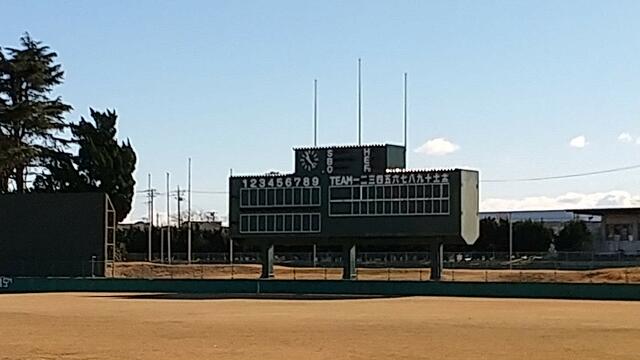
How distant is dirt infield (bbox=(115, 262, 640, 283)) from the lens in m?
74.6

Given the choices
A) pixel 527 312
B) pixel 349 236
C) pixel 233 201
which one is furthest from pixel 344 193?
pixel 527 312

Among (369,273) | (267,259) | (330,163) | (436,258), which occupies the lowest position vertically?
(369,273)

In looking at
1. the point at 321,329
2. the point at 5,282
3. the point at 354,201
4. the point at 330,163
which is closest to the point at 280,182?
the point at 330,163

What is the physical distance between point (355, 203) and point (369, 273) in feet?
85.2

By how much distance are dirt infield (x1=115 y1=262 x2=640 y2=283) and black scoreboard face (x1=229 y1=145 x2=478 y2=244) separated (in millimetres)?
16319

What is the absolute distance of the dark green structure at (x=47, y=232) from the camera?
242 feet

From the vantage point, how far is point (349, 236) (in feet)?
191

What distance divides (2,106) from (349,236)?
42611 millimetres

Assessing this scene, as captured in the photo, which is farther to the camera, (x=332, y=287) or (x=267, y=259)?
(x=267, y=259)

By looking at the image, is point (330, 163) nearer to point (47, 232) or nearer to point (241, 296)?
point (241, 296)

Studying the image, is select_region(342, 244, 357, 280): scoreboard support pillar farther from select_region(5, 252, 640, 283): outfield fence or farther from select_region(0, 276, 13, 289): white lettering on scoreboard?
select_region(0, 276, 13, 289): white lettering on scoreboard

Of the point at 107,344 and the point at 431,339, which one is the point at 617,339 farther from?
the point at 107,344

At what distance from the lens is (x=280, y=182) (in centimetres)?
5962

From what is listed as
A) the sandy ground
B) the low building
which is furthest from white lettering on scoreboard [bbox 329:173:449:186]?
the low building
